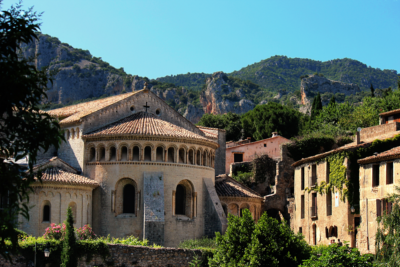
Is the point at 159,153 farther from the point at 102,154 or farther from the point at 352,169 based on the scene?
the point at 352,169

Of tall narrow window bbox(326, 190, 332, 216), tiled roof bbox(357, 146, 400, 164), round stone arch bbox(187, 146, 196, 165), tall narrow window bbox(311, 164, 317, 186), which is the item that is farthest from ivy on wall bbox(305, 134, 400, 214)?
round stone arch bbox(187, 146, 196, 165)

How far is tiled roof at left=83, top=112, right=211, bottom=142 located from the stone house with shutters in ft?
35.6

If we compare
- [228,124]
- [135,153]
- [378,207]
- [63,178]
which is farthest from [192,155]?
[228,124]

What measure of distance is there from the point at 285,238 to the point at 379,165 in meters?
10.1

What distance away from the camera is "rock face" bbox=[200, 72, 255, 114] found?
478ft

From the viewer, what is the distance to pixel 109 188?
41.1 meters

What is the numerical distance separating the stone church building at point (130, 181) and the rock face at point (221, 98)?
331 feet

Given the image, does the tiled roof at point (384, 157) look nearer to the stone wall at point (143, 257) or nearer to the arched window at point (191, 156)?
the arched window at point (191, 156)

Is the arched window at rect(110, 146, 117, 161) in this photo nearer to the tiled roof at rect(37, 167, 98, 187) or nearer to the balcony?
the tiled roof at rect(37, 167, 98, 187)

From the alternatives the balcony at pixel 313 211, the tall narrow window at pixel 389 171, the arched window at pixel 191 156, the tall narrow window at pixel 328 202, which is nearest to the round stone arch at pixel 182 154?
the arched window at pixel 191 156

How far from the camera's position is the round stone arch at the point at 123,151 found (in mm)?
41062

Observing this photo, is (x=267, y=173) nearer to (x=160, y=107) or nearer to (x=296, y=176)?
(x=296, y=176)

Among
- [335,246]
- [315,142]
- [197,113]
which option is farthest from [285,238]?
[197,113]

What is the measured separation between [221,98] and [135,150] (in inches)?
4211
